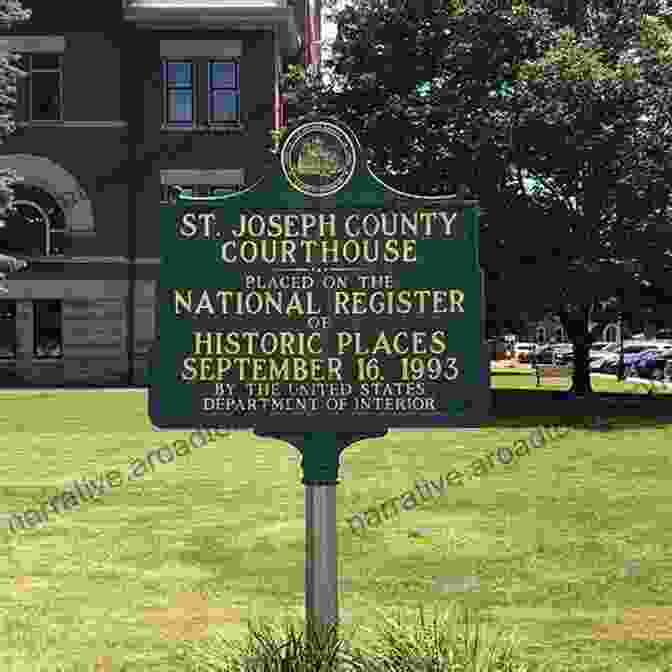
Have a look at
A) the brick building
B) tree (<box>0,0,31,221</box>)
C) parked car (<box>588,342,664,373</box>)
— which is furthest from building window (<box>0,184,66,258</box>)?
parked car (<box>588,342,664,373</box>)

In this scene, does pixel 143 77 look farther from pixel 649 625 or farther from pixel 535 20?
pixel 649 625

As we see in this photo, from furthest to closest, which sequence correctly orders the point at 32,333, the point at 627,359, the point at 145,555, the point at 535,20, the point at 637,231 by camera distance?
the point at 627,359, the point at 32,333, the point at 535,20, the point at 637,231, the point at 145,555

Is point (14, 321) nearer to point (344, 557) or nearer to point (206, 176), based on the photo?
point (206, 176)

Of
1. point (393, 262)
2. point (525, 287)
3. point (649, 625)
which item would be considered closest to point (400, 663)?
point (393, 262)

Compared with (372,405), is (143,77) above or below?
above

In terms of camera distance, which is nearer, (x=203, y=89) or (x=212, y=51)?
(x=212, y=51)

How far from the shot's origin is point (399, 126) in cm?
2889

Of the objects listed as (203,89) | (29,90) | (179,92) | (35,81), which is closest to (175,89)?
(179,92)

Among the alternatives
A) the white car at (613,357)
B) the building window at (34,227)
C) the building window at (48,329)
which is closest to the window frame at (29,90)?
the building window at (34,227)

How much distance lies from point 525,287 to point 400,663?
22.5 m

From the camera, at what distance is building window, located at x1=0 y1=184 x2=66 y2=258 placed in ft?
134

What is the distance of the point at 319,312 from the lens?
630 cm

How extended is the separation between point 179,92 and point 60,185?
5.78 metres

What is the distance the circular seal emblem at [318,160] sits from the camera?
20.7 ft
